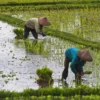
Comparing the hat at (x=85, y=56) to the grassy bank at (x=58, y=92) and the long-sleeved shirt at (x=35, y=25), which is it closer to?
the grassy bank at (x=58, y=92)

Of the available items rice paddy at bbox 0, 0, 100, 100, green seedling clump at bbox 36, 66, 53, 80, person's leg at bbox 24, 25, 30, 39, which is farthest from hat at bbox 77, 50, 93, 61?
person's leg at bbox 24, 25, 30, 39

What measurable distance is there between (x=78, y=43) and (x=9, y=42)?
203cm

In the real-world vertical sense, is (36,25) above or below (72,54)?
above

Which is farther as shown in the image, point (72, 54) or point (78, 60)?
point (72, 54)

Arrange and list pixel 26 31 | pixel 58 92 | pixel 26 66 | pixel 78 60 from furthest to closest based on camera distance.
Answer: pixel 26 31, pixel 26 66, pixel 78 60, pixel 58 92

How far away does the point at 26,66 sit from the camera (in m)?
8.45

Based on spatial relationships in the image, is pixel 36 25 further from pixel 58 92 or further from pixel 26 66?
pixel 58 92

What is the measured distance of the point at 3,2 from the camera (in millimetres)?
20328

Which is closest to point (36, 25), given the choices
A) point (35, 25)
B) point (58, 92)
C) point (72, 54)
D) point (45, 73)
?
point (35, 25)

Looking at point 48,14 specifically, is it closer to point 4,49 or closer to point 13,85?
point 4,49

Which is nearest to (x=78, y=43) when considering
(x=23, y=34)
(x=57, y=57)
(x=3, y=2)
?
(x=57, y=57)

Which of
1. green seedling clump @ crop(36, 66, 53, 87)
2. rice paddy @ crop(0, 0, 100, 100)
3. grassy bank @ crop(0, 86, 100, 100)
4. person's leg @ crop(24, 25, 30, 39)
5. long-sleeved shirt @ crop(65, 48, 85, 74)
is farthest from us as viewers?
person's leg @ crop(24, 25, 30, 39)

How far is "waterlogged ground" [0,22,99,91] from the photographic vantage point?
279 inches

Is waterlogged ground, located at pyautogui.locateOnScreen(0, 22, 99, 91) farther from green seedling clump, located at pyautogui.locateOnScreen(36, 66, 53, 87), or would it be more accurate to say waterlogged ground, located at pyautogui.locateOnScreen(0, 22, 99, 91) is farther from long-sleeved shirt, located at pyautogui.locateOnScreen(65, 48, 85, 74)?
long-sleeved shirt, located at pyautogui.locateOnScreen(65, 48, 85, 74)
